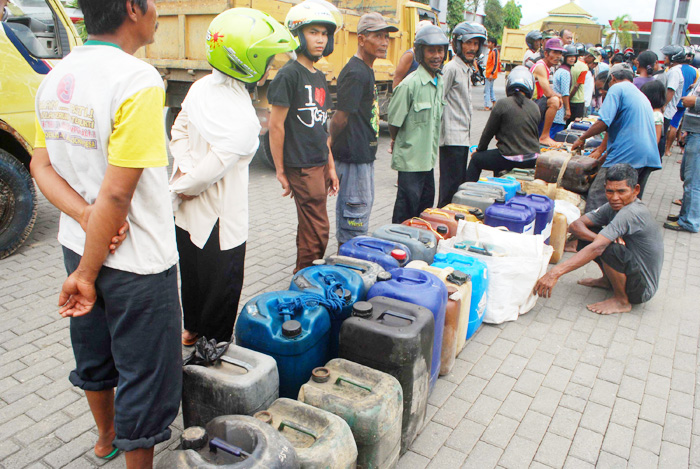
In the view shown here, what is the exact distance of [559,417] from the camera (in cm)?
298

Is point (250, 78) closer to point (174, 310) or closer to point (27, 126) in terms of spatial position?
point (174, 310)

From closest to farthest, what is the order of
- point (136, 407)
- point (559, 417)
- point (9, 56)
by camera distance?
point (136, 407) < point (559, 417) < point (9, 56)

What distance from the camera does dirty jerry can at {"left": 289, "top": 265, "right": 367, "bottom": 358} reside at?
277 cm

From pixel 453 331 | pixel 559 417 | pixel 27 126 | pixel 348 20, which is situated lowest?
pixel 559 417

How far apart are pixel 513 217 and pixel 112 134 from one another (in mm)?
3359

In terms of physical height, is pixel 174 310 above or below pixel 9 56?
below

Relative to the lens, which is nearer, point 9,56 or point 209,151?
point 209,151

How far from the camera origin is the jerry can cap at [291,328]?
238 cm

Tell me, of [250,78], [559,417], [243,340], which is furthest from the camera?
[559,417]

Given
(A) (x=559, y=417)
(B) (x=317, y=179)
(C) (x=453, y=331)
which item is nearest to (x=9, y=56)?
(B) (x=317, y=179)

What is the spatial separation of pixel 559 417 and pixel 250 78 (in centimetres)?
250

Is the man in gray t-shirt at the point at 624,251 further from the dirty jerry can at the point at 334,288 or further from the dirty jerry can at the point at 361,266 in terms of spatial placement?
the dirty jerry can at the point at 334,288

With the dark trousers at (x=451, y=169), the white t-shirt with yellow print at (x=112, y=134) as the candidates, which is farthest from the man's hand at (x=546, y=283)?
the white t-shirt with yellow print at (x=112, y=134)

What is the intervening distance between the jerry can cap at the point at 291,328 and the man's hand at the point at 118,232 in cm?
87
